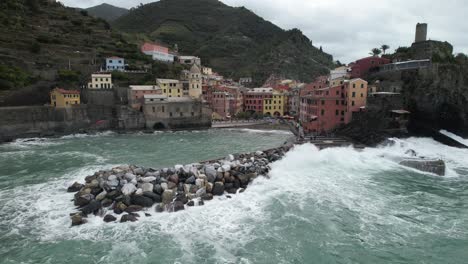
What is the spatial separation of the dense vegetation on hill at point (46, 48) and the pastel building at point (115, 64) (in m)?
1.77

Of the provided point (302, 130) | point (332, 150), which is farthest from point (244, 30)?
point (332, 150)

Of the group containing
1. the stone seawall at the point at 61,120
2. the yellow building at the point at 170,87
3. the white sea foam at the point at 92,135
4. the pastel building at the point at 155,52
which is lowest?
the white sea foam at the point at 92,135

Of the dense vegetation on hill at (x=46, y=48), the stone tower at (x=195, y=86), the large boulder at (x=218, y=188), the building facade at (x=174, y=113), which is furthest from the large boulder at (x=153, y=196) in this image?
the stone tower at (x=195, y=86)

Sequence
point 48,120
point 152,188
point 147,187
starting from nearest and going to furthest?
point 147,187 → point 152,188 → point 48,120

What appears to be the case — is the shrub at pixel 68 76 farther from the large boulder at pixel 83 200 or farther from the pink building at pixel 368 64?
the pink building at pixel 368 64

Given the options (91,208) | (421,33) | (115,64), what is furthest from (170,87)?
(91,208)

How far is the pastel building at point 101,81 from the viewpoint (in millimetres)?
48906

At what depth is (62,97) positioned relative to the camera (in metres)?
42.2

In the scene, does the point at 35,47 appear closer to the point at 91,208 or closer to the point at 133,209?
the point at 91,208

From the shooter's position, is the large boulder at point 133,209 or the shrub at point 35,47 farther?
the shrub at point 35,47

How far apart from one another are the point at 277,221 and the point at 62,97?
39.0 meters

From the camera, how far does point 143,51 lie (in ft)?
230

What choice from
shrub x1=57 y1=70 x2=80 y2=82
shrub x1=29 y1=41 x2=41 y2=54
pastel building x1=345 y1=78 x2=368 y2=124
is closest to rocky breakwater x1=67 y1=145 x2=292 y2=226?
pastel building x1=345 y1=78 x2=368 y2=124

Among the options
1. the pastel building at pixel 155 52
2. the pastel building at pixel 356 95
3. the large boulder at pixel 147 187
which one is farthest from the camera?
the pastel building at pixel 155 52
